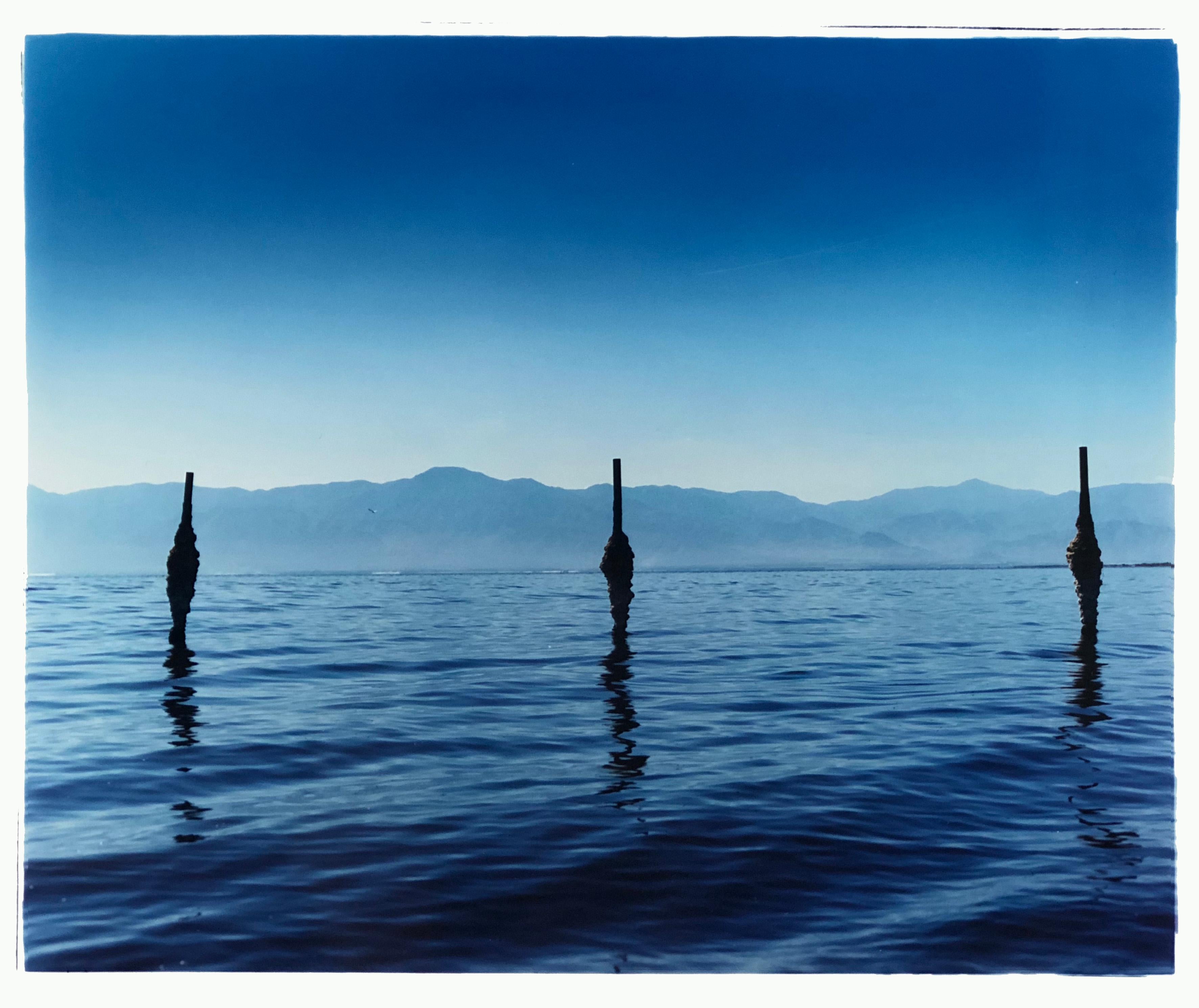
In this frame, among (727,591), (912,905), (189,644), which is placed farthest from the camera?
(727,591)

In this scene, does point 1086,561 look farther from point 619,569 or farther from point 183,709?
point 183,709

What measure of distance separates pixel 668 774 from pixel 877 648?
45.4 ft

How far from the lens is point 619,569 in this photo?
18.8 m

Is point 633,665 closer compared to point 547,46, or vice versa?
point 547,46

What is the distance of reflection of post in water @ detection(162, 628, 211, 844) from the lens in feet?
27.1

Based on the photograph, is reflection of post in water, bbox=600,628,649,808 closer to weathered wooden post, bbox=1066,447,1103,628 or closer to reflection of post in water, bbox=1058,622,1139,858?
reflection of post in water, bbox=1058,622,1139,858

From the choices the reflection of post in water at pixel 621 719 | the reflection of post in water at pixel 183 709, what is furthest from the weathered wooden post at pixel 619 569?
the reflection of post in water at pixel 183 709

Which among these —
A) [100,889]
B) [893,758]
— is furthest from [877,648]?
[100,889]

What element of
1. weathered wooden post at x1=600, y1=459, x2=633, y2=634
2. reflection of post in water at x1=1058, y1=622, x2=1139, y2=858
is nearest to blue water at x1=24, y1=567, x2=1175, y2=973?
reflection of post in water at x1=1058, y1=622, x2=1139, y2=858

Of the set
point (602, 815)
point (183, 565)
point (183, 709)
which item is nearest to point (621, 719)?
point (602, 815)

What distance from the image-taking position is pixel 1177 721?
26.6ft

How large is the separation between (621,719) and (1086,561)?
10983mm

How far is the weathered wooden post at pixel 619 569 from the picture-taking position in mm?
18562

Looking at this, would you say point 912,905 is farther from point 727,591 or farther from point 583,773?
point 727,591
